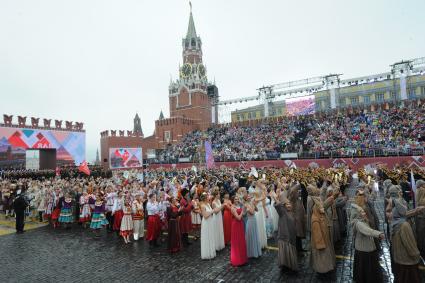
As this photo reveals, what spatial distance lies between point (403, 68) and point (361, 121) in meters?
8.81

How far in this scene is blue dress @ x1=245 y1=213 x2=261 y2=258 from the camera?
308 inches

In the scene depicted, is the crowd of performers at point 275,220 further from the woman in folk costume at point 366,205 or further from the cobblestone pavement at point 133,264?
the cobblestone pavement at point 133,264

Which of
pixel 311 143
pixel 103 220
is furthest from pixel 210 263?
pixel 311 143

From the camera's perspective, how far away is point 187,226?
10062 mm

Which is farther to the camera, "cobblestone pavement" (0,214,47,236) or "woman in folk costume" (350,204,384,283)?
"cobblestone pavement" (0,214,47,236)

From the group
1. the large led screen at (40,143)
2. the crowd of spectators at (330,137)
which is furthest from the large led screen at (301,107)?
the large led screen at (40,143)

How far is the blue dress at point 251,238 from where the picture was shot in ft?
25.7

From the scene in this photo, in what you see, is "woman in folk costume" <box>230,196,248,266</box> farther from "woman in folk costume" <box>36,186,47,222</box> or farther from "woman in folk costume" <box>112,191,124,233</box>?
"woman in folk costume" <box>36,186,47,222</box>

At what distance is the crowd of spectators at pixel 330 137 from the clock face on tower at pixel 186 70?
102ft

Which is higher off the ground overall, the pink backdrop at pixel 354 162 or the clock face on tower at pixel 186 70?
the clock face on tower at pixel 186 70

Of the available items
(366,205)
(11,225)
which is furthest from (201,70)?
(366,205)

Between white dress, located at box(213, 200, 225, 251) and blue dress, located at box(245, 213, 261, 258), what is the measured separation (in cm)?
120

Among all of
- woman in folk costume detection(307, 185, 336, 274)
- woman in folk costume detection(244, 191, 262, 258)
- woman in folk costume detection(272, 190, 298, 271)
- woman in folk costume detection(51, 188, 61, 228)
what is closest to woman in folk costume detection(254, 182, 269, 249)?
woman in folk costume detection(244, 191, 262, 258)

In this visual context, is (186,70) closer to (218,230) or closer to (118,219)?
(118,219)
